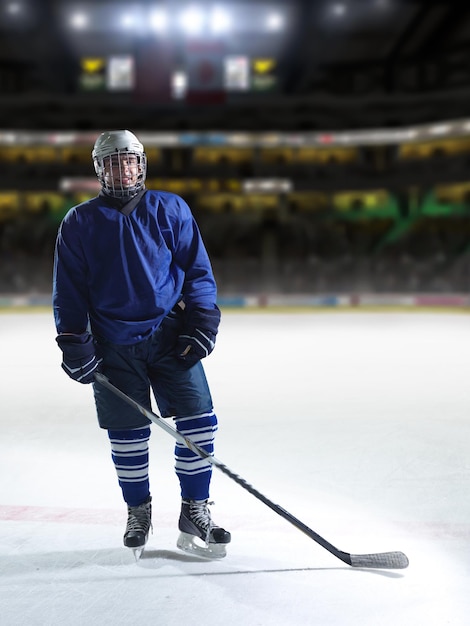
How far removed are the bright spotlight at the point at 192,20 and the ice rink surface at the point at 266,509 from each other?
17330 millimetres

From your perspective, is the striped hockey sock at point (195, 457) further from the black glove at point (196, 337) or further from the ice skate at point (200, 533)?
the black glove at point (196, 337)

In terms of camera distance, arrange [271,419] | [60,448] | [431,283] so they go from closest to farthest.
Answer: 1. [60,448]
2. [271,419]
3. [431,283]

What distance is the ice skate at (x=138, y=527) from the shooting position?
253cm

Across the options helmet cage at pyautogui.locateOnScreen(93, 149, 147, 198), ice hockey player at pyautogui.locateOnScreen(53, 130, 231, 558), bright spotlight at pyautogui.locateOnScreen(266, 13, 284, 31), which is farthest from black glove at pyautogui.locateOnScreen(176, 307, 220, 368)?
bright spotlight at pyautogui.locateOnScreen(266, 13, 284, 31)

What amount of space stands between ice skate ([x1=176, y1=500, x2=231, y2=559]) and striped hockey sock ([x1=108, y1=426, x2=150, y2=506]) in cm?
18

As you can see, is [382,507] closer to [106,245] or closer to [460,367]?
[106,245]

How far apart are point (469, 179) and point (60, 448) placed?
22562 mm

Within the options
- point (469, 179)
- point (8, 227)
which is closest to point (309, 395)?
point (8, 227)

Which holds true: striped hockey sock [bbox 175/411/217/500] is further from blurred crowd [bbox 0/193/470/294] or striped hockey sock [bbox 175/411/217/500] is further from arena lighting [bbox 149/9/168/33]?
arena lighting [bbox 149/9/168/33]

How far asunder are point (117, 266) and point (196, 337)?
0.37 meters

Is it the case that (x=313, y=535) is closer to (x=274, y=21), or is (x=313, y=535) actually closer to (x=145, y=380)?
(x=145, y=380)

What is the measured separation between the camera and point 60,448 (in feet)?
13.4

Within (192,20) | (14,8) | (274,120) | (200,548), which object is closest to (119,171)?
(200,548)

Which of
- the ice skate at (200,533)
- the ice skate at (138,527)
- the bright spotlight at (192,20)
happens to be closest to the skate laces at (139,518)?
the ice skate at (138,527)
